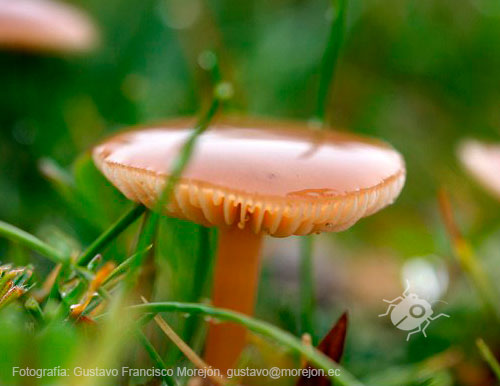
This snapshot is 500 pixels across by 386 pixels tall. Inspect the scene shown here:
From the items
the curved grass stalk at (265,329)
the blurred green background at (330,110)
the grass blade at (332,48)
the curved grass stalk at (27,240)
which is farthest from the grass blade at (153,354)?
the grass blade at (332,48)

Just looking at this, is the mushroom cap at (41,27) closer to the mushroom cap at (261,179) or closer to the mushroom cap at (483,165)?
the mushroom cap at (261,179)

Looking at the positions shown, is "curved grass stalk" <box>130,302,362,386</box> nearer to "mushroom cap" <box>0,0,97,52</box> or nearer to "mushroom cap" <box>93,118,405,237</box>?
"mushroom cap" <box>93,118,405,237</box>

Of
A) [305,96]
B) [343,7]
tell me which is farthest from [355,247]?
[343,7]

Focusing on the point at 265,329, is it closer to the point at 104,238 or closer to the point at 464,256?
the point at 104,238

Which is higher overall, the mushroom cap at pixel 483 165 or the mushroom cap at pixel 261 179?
the mushroom cap at pixel 261 179

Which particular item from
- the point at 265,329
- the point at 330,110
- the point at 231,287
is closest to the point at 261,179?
the point at 265,329

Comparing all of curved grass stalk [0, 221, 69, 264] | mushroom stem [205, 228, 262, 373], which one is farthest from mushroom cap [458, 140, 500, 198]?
curved grass stalk [0, 221, 69, 264]
